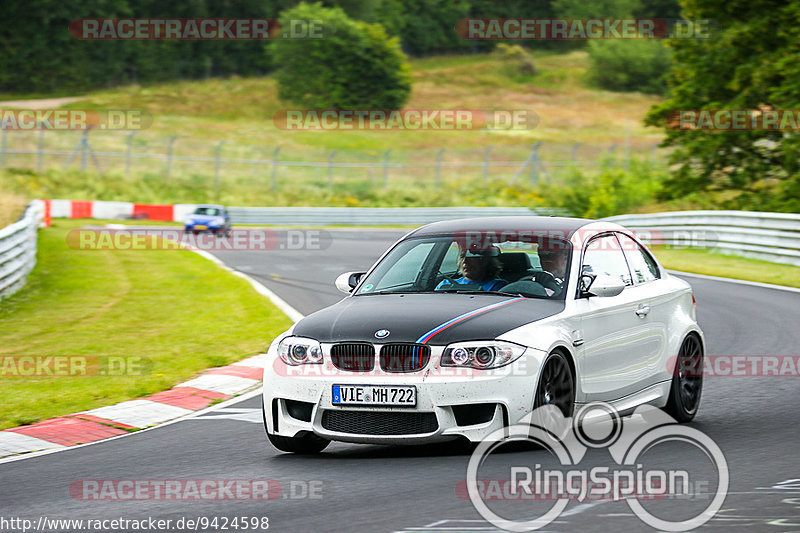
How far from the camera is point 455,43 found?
409 ft

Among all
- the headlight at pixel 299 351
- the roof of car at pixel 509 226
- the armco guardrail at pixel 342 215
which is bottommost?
the armco guardrail at pixel 342 215

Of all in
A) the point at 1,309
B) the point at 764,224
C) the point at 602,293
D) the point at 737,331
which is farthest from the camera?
the point at 764,224

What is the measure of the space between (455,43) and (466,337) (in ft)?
395

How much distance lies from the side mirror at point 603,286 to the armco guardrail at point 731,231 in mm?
16574

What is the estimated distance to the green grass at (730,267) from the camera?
840 inches

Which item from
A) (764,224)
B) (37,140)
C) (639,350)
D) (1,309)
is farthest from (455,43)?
(639,350)

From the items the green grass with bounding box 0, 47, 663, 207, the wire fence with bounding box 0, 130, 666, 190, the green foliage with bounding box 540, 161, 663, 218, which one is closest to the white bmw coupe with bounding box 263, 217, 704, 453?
the green foliage with bounding box 540, 161, 663, 218

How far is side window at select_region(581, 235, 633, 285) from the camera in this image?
819 centimetres

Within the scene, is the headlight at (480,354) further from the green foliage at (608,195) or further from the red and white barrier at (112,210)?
the red and white barrier at (112,210)

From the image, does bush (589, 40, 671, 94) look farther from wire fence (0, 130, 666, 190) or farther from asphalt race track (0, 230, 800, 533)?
asphalt race track (0, 230, 800, 533)

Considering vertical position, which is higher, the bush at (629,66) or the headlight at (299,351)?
the bush at (629,66)

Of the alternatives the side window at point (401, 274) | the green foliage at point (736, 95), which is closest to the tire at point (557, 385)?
the side window at point (401, 274)

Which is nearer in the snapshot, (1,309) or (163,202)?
(1,309)

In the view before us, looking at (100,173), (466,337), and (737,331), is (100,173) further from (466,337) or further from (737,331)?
(466,337)
